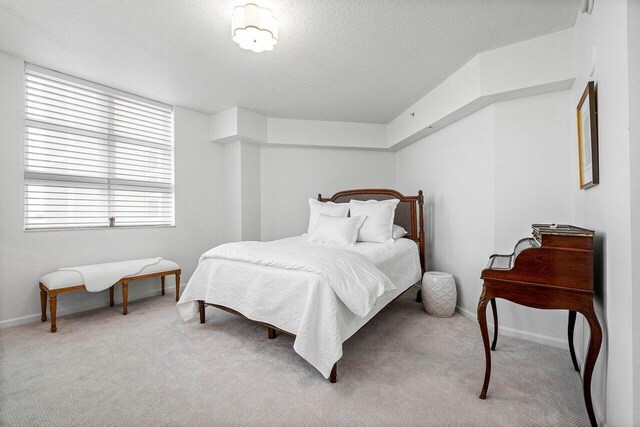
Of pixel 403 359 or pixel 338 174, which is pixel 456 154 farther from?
pixel 403 359

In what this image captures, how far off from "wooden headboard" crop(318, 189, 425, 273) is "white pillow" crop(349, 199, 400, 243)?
35 centimetres

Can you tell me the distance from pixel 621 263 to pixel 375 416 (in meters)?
1.37

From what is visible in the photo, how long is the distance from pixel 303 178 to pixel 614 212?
145 inches

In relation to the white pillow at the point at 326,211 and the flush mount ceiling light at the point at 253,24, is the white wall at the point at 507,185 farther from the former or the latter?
the flush mount ceiling light at the point at 253,24

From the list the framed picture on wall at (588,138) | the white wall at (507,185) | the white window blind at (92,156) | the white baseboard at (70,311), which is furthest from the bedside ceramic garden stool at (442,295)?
the white window blind at (92,156)

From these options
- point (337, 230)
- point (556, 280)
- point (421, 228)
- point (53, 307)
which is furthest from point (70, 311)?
point (556, 280)

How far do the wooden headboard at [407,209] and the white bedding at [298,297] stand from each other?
577 mm

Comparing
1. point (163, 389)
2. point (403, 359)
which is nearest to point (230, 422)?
point (163, 389)

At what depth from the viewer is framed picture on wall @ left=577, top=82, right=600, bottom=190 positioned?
154 cm

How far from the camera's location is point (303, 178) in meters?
4.54

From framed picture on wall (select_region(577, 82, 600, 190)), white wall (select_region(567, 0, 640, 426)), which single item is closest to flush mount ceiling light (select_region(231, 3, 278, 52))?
white wall (select_region(567, 0, 640, 426))

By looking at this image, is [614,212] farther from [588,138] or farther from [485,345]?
[485,345]

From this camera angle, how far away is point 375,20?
6.86 feet

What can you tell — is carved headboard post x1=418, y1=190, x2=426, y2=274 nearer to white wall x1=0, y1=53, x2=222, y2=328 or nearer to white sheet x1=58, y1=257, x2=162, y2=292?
white wall x1=0, y1=53, x2=222, y2=328
